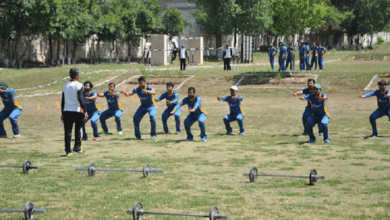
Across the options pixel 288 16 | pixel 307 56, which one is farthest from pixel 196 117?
pixel 288 16

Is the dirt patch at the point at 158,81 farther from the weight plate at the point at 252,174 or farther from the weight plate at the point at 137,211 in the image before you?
the weight plate at the point at 137,211

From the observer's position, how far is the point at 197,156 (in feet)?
46.6

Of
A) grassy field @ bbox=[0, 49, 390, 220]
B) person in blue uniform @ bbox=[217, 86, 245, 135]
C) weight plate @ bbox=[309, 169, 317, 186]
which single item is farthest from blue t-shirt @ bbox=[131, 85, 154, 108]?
weight plate @ bbox=[309, 169, 317, 186]

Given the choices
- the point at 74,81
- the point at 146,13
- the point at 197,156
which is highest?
the point at 146,13

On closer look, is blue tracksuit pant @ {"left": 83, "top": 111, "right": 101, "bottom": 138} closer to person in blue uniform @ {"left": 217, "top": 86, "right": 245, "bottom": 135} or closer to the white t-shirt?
the white t-shirt

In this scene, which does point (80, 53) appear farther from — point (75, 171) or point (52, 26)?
point (75, 171)

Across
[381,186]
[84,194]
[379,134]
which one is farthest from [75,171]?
[379,134]

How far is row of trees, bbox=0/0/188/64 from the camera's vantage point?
46.0 meters

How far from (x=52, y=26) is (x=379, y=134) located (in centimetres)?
3687

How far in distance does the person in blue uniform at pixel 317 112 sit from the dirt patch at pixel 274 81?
58.0 feet

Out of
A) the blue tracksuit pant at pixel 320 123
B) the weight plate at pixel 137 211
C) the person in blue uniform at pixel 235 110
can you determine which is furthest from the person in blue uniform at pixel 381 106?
the weight plate at pixel 137 211

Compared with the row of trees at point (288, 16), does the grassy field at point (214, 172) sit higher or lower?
lower

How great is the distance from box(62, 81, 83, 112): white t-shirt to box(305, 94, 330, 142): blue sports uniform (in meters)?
7.22

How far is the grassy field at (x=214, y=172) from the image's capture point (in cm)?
900
